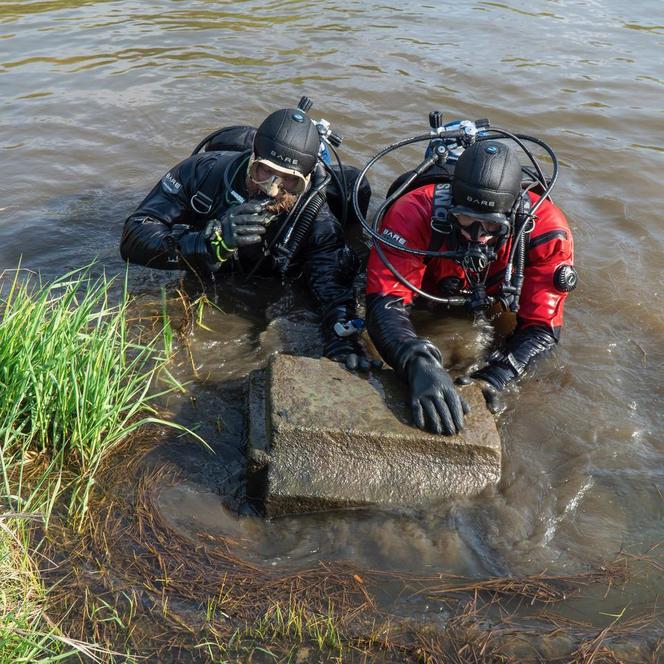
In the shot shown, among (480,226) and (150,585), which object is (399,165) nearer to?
(480,226)

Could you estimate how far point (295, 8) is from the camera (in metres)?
9.73

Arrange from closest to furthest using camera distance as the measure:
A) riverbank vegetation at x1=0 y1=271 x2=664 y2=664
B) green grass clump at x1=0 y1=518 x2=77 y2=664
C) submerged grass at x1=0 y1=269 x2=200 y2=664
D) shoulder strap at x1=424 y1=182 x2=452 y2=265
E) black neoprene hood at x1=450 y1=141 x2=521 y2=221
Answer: green grass clump at x1=0 y1=518 x2=77 y2=664
riverbank vegetation at x1=0 y1=271 x2=664 y2=664
submerged grass at x1=0 y1=269 x2=200 y2=664
black neoprene hood at x1=450 y1=141 x2=521 y2=221
shoulder strap at x1=424 y1=182 x2=452 y2=265

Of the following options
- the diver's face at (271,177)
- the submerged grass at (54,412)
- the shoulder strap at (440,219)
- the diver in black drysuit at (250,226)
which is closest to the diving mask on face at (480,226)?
the shoulder strap at (440,219)

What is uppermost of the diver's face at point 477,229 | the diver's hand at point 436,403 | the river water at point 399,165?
the diver's face at point 477,229

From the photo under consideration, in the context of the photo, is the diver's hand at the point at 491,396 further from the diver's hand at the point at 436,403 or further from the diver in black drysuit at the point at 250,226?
the diver in black drysuit at the point at 250,226

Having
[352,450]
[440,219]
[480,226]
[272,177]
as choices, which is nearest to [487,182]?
[480,226]

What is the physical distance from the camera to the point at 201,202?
14.7 feet

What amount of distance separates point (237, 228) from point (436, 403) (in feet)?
4.71

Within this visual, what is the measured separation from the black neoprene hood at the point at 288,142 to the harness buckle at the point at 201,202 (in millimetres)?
498

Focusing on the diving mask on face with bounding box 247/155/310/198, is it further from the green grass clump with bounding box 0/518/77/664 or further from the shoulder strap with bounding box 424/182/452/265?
the green grass clump with bounding box 0/518/77/664

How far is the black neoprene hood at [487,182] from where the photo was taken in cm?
356

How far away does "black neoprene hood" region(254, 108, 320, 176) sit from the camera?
13.2ft

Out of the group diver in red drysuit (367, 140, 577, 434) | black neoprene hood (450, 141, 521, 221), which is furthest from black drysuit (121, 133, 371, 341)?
black neoprene hood (450, 141, 521, 221)

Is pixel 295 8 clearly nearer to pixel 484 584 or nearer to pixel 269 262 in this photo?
pixel 269 262
